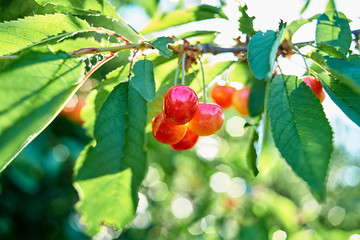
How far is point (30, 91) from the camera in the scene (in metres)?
0.63

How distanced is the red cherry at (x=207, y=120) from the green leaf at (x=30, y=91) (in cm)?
35

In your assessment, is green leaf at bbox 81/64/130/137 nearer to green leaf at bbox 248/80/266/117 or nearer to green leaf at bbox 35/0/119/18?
green leaf at bbox 35/0/119/18

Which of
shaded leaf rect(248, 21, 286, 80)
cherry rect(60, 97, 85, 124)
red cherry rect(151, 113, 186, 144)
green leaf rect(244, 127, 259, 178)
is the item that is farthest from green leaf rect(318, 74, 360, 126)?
cherry rect(60, 97, 85, 124)

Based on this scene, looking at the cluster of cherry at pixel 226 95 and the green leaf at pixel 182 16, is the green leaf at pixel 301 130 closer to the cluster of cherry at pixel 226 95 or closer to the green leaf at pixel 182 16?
the green leaf at pixel 182 16

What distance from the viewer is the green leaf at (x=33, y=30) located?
0.90 metres

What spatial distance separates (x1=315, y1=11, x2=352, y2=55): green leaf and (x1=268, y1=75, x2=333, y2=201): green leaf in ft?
0.54

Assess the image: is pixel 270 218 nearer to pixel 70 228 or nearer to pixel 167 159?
pixel 167 159

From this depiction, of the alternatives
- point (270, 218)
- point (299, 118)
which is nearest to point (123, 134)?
point (299, 118)

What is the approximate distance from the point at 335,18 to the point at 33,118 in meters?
0.84

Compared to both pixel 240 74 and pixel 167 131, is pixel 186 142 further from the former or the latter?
pixel 240 74

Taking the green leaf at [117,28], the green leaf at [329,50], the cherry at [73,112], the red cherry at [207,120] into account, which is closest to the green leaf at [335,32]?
the green leaf at [329,50]

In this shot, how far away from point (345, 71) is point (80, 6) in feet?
2.37

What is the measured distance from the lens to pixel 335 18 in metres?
0.99

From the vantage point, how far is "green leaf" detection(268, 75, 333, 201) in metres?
0.71
